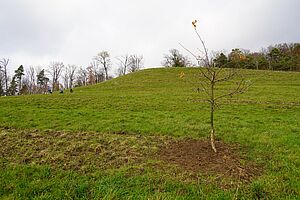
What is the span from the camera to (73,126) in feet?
38.2

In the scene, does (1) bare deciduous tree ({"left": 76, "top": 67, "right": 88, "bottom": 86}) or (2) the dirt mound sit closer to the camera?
(2) the dirt mound

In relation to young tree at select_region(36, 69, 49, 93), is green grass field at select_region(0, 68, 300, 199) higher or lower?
lower

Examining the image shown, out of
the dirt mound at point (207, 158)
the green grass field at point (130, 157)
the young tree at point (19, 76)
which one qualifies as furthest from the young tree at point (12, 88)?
the dirt mound at point (207, 158)

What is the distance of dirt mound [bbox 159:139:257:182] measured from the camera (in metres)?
6.14

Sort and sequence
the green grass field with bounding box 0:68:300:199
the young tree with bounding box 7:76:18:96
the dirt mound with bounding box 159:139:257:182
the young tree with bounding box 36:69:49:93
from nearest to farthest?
the green grass field with bounding box 0:68:300:199 < the dirt mound with bounding box 159:139:257:182 < the young tree with bounding box 7:76:18:96 < the young tree with bounding box 36:69:49:93

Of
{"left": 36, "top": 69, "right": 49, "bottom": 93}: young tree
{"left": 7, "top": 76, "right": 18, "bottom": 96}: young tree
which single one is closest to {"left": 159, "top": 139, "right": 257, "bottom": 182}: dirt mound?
{"left": 7, "top": 76, "right": 18, "bottom": 96}: young tree

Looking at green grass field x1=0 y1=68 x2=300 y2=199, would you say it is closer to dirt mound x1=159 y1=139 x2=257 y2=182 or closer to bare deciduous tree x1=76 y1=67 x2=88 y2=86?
dirt mound x1=159 y1=139 x2=257 y2=182

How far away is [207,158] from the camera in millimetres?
6949

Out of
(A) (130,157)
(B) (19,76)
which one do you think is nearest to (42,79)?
(B) (19,76)

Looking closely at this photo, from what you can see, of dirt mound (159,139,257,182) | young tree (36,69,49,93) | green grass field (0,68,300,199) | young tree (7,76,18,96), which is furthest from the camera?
young tree (36,69,49,93)

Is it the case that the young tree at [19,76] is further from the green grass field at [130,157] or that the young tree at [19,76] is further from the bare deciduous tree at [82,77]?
the green grass field at [130,157]

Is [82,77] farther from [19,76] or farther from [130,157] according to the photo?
[130,157]

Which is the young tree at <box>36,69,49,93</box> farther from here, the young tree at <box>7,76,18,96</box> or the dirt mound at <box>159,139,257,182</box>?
the dirt mound at <box>159,139,257,182</box>

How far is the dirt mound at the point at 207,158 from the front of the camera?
20.2ft
